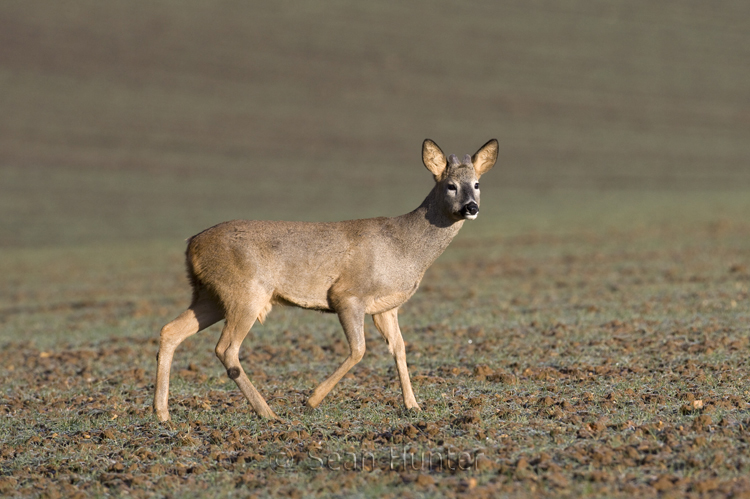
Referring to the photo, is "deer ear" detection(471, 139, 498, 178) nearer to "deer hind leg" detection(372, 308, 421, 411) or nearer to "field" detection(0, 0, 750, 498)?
"deer hind leg" detection(372, 308, 421, 411)

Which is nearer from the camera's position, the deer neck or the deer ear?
the deer neck

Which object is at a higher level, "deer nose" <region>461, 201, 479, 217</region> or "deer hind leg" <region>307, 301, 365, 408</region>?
"deer nose" <region>461, 201, 479, 217</region>

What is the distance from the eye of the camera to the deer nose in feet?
26.8

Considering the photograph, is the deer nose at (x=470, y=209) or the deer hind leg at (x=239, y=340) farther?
the deer hind leg at (x=239, y=340)

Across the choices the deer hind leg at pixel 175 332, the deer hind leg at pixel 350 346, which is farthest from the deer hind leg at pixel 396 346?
the deer hind leg at pixel 175 332

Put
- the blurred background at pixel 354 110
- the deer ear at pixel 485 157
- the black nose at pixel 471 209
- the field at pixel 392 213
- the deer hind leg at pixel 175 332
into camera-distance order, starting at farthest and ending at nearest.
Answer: the blurred background at pixel 354 110, the deer ear at pixel 485 157, the deer hind leg at pixel 175 332, the black nose at pixel 471 209, the field at pixel 392 213

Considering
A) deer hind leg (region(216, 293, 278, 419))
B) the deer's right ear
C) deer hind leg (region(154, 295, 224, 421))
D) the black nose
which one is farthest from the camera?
the deer's right ear

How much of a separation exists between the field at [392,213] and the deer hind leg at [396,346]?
197mm

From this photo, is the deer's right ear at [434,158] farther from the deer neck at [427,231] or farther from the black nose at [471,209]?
the black nose at [471,209]

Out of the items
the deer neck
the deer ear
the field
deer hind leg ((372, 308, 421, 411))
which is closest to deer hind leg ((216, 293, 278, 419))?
the field

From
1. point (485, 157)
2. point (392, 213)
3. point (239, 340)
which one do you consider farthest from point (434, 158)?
point (392, 213)

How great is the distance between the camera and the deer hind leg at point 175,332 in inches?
336

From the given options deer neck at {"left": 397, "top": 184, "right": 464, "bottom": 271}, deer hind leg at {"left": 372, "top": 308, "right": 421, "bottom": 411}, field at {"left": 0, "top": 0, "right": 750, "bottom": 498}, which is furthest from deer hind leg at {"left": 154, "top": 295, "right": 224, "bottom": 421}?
deer neck at {"left": 397, "top": 184, "right": 464, "bottom": 271}

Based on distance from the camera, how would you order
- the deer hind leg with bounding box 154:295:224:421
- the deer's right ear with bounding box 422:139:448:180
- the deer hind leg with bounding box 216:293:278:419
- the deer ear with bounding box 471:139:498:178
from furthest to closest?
the deer ear with bounding box 471:139:498:178 < the deer's right ear with bounding box 422:139:448:180 < the deer hind leg with bounding box 154:295:224:421 < the deer hind leg with bounding box 216:293:278:419
